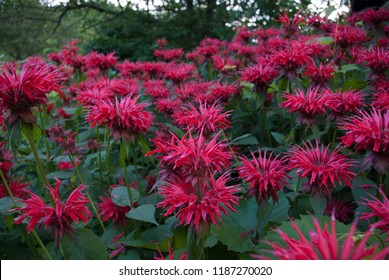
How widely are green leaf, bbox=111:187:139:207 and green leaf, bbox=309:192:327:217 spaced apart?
570mm

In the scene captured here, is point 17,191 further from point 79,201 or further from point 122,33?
point 122,33

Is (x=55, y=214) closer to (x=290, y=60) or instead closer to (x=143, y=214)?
(x=143, y=214)

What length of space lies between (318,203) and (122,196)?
2.08ft

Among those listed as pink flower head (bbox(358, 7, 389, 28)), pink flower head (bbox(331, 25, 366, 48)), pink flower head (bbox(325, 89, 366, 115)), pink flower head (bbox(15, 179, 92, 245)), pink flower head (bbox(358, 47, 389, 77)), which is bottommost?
pink flower head (bbox(15, 179, 92, 245))

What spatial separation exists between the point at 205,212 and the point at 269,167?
271mm

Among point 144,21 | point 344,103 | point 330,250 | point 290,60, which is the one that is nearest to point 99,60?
point 290,60

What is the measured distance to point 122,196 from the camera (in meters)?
1.27

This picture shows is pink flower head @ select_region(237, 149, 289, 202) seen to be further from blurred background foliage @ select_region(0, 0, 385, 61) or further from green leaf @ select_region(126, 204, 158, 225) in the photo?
blurred background foliage @ select_region(0, 0, 385, 61)

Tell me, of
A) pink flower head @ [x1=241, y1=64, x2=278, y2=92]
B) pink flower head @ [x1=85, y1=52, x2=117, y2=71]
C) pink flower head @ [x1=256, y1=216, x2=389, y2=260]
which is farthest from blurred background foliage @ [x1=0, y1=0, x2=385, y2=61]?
pink flower head @ [x1=256, y1=216, x2=389, y2=260]

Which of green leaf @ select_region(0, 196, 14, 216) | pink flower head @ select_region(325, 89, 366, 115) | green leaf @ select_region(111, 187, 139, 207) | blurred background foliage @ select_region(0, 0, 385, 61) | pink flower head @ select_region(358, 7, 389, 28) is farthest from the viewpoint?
blurred background foliage @ select_region(0, 0, 385, 61)

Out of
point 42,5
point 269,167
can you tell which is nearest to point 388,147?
point 269,167

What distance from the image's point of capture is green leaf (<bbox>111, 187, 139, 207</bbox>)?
1.22m

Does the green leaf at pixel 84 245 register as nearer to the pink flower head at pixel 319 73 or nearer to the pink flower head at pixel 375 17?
the pink flower head at pixel 319 73
